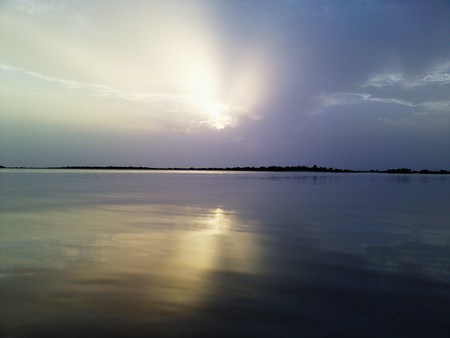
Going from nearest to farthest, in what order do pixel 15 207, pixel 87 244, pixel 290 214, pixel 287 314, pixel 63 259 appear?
pixel 287 314 → pixel 63 259 → pixel 87 244 → pixel 290 214 → pixel 15 207

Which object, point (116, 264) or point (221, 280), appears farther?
point (116, 264)

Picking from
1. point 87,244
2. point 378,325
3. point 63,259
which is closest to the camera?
point 378,325

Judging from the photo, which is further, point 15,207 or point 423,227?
point 15,207

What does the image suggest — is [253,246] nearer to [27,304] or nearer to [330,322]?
[330,322]

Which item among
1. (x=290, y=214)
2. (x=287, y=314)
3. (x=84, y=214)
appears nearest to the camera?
(x=287, y=314)

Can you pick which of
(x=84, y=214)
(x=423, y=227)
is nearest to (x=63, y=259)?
(x=84, y=214)

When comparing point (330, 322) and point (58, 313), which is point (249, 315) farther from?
point (58, 313)

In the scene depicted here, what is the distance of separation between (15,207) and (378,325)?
25395mm

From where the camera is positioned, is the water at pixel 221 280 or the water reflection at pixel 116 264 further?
the water reflection at pixel 116 264

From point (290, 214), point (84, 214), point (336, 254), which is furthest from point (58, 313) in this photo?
point (290, 214)

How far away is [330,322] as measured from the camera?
669 centimetres

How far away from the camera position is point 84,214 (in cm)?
2158

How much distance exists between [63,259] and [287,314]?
7.67 m

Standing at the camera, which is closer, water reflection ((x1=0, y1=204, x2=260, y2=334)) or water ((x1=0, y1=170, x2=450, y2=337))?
water ((x1=0, y1=170, x2=450, y2=337))
